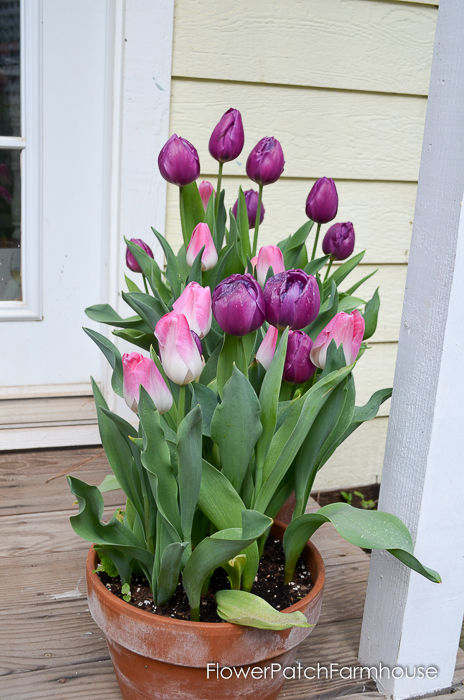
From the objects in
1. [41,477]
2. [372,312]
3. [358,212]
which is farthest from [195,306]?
[358,212]

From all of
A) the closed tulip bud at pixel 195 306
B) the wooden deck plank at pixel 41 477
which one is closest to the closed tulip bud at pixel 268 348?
the closed tulip bud at pixel 195 306

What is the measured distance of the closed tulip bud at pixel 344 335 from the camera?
844mm

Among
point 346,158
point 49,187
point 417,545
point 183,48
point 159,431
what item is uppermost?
point 183,48

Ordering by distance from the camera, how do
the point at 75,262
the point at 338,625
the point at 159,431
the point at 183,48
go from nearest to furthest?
1. the point at 159,431
2. the point at 338,625
3. the point at 183,48
4. the point at 75,262

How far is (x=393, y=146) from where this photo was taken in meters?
1.73

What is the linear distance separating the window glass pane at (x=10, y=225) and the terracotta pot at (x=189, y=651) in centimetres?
91

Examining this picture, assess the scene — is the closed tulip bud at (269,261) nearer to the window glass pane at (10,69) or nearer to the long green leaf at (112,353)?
the long green leaf at (112,353)

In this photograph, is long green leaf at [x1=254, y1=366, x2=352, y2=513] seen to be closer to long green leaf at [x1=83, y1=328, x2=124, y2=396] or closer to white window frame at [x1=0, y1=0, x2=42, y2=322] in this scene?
long green leaf at [x1=83, y1=328, x2=124, y2=396]

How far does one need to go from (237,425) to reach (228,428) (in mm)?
12

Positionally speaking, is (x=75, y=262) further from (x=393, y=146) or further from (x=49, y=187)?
(x=393, y=146)

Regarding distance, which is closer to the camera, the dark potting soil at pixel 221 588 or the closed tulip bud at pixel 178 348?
the closed tulip bud at pixel 178 348

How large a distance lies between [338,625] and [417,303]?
54 centimetres

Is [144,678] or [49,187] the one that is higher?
[49,187]

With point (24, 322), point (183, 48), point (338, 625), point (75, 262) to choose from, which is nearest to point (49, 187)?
point (75, 262)
